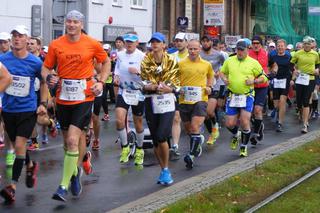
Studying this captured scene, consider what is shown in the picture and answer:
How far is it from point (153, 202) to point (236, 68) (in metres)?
4.69

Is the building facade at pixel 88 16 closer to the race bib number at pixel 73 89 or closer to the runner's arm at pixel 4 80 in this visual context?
the race bib number at pixel 73 89

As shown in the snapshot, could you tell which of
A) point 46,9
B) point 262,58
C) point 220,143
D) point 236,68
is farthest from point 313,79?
point 46,9

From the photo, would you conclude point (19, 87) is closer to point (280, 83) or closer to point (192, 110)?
point (192, 110)

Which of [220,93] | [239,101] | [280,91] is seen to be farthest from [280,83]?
[239,101]

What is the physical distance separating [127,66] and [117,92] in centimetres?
56

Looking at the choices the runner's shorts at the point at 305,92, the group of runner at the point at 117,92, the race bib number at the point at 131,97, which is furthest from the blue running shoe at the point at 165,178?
the runner's shorts at the point at 305,92

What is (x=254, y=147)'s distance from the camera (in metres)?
13.9

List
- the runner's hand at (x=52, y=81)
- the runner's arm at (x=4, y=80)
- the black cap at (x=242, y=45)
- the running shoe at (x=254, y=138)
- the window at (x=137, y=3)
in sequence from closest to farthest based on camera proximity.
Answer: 1. the runner's arm at (x=4, y=80)
2. the runner's hand at (x=52, y=81)
3. the black cap at (x=242, y=45)
4. the running shoe at (x=254, y=138)
5. the window at (x=137, y=3)

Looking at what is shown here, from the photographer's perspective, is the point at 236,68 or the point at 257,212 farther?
the point at 236,68

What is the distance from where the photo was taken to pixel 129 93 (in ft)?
37.7

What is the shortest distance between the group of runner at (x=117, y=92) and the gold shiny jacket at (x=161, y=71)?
0.04 ft

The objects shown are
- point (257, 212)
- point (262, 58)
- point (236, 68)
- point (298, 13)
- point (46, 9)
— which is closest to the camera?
point (257, 212)

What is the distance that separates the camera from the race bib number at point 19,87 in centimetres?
867

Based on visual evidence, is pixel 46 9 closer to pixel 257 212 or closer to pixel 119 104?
pixel 119 104
